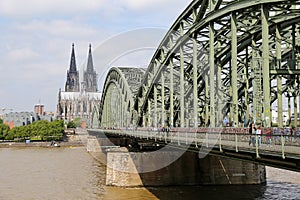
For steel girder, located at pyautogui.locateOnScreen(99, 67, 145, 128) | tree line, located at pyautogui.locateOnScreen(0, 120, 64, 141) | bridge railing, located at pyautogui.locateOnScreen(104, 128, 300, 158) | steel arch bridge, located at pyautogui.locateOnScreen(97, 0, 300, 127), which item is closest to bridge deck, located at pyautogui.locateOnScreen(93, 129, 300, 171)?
bridge railing, located at pyautogui.locateOnScreen(104, 128, 300, 158)

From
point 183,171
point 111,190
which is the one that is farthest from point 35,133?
point 183,171

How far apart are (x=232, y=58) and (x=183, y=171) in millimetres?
16460

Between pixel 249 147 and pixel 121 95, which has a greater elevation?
pixel 121 95

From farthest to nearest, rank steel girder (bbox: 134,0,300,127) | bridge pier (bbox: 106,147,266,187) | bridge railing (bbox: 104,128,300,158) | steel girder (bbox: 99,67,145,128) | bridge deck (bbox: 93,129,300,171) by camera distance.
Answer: steel girder (bbox: 99,67,145,128) < bridge pier (bbox: 106,147,266,187) < steel girder (bbox: 134,0,300,127) < bridge railing (bbox: 104,128,300,158) < bridge deck (bbox: 93,129,300,171)

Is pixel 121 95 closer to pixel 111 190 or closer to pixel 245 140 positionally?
pixel 111 190

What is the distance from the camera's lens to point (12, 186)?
36.8 meters

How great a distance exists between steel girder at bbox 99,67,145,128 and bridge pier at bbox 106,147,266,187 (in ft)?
66.4

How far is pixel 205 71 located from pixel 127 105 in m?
31.6

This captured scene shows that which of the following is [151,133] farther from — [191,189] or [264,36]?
[264,36]

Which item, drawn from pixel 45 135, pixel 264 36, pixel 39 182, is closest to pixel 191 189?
pixel 39 182

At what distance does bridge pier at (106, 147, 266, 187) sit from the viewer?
3481 centimetres

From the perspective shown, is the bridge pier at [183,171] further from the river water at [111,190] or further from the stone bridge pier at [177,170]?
the river water at [111,190]

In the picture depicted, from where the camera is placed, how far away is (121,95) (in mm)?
68500

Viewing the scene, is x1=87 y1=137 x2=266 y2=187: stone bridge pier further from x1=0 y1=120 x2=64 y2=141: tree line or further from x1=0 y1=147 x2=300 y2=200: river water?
x1=0 y1=120 x2=64 y2=141: tree line
